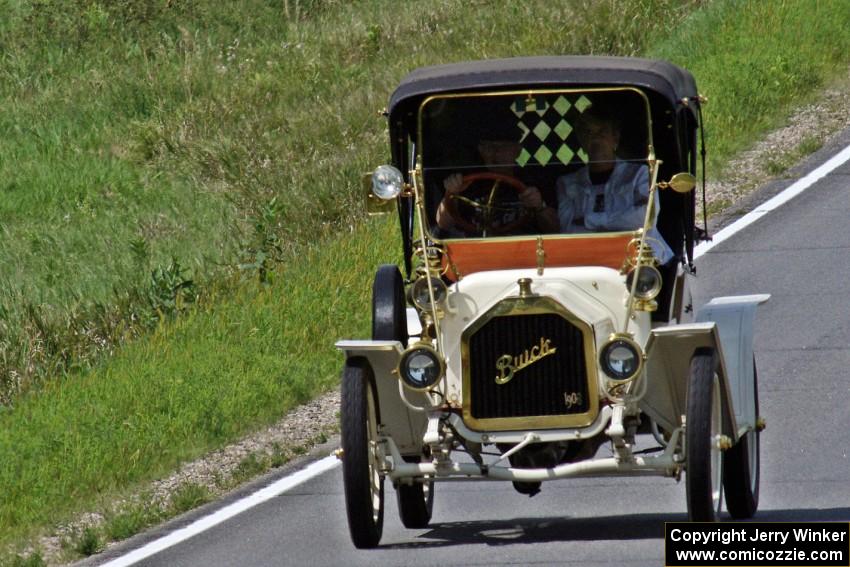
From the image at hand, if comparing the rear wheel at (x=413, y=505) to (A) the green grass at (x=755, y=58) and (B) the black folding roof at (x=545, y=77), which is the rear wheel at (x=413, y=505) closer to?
(B) the black folding roof at (x=545, y=77)

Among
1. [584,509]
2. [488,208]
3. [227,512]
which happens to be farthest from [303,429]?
[488,208]

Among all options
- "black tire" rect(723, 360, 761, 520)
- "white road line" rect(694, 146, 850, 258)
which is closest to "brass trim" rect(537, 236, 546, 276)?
"black tire" rect(723, 360, 761, 520)

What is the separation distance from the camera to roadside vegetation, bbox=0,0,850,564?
1138 centimetres

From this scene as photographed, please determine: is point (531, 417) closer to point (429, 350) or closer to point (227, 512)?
point (429, 350)

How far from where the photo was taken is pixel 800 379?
11.3m

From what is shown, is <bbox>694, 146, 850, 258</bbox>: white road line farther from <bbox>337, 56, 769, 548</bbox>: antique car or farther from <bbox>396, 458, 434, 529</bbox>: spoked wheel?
<bbox>396, 458, 434, 529</bbox>: spoked wheel

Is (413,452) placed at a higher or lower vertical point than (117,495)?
higher

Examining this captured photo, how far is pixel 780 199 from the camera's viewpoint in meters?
15.8

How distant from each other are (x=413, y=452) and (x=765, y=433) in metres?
2.73

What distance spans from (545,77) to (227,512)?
2833mm

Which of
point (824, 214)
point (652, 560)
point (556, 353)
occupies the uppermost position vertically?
point (556, 353)

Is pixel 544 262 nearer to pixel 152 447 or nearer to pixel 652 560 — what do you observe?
pixel 652 560

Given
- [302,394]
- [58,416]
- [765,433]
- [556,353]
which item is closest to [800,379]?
[765,433]

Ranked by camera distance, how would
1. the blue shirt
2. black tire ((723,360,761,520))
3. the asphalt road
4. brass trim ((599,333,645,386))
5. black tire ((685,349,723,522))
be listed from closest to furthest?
black tire ((685,349,723,522))
brass trim ((599,333,645,386))
the asphalt road
black tire ((723,360,761,520))
the blue shirt
